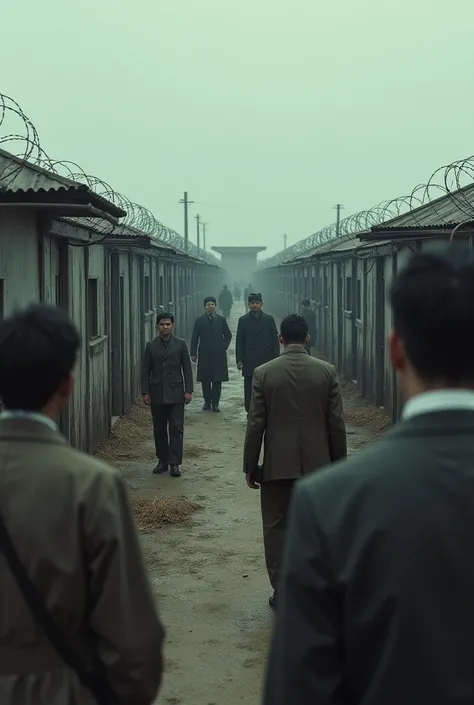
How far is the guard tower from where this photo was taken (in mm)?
96625

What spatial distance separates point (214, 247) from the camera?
102500mm

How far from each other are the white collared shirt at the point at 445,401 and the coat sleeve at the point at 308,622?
0.26 meters

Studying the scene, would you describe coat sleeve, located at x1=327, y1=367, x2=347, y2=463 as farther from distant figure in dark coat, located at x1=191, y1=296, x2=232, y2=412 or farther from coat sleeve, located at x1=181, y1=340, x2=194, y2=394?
distant figure in dark coat, located at x1=191, y1=296, x2=232, y2=412

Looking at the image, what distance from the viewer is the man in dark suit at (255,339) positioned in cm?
1366

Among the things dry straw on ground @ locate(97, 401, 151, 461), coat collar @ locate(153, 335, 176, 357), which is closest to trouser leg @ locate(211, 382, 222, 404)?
dry straw on ground @ locate(97, 401, 151, 461)

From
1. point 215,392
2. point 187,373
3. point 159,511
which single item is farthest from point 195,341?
point 159,511

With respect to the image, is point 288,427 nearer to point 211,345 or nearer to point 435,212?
point 435,212

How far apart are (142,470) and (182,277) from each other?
22316 millimetres

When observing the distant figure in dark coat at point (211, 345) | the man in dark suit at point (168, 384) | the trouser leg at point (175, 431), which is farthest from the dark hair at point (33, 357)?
the distant figure in dark coat at point (211, 345)

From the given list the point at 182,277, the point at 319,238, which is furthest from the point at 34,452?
the point at 319,238

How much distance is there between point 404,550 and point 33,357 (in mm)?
1051

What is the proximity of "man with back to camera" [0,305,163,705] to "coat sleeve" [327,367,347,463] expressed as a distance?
3.83 meters

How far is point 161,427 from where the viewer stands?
10695 millimetres

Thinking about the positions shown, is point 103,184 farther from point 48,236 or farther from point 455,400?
point 455,400
